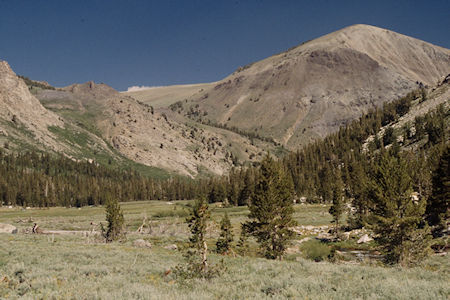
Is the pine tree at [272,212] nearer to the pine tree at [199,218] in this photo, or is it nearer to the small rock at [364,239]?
the pine tree at [199,218]

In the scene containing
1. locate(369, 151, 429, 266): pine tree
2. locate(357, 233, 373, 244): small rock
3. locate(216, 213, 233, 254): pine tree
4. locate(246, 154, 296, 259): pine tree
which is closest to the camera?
locate(369, 151, 429, 266): pine tree

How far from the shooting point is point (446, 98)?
159 metres

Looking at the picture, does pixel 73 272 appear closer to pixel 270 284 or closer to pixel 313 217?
pixel 270 284

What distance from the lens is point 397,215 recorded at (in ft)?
91.8

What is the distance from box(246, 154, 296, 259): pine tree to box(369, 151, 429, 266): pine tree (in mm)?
9022

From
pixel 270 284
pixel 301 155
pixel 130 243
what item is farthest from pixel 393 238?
pixel 301 155

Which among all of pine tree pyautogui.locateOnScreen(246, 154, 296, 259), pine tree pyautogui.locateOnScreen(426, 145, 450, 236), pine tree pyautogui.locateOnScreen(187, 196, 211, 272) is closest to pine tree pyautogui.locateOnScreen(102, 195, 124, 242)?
pine tree pyautogui.locateOnScreen(246, 154, 296, 259)

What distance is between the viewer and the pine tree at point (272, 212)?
31.8 m

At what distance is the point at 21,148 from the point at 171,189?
112339 millimetres

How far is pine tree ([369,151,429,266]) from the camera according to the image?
26234mm

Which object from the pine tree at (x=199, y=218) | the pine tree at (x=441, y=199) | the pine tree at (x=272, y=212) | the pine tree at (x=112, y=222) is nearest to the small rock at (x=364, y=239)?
the pine tree at (x=441, y=199)

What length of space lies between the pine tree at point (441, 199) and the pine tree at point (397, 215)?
18564 mm

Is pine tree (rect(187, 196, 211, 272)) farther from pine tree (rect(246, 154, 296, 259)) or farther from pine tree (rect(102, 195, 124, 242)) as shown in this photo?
pine tree (rect(102, 195, 124, 242))

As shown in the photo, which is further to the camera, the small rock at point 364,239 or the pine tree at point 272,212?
the small rock at point 364,239
